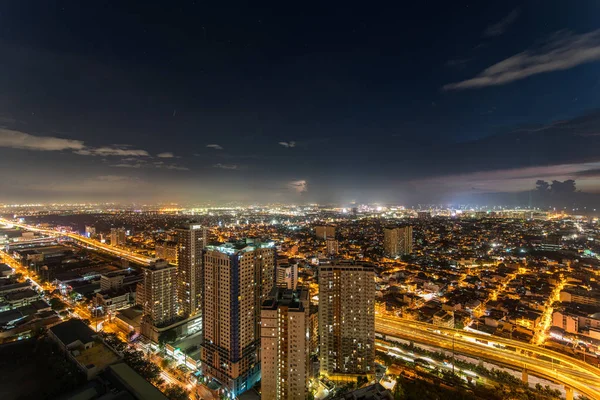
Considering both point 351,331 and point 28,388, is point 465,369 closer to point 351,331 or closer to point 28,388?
point 351,331

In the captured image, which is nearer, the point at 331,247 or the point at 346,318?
the point at 346,318

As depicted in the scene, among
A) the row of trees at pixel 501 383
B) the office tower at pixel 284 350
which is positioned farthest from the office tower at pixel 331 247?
the office tower at pixel 284 350

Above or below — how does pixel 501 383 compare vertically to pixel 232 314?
below

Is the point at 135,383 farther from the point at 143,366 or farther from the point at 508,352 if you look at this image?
the point at 508,352

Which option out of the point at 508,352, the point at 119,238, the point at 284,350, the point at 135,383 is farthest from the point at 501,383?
the point at 119,238

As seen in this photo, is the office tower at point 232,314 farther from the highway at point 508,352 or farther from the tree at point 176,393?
the highway at point 508,352

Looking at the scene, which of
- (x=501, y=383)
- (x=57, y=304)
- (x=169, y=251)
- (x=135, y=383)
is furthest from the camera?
(x=169, y=251)
